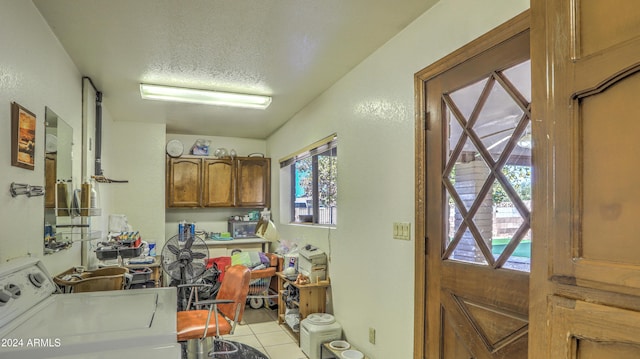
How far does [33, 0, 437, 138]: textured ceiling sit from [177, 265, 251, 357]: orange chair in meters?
1.67

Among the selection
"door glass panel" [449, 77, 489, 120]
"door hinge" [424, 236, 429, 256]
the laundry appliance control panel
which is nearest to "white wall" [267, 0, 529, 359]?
"door hinge" [424, 236, 429, 256]

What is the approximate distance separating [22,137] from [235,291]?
1.68 metres

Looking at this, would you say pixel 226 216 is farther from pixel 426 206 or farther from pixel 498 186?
pixel 498 186

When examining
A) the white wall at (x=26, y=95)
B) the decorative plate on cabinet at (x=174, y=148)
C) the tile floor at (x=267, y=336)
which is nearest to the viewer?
the white wall at (x=26, y=95)

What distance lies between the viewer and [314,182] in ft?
15.4

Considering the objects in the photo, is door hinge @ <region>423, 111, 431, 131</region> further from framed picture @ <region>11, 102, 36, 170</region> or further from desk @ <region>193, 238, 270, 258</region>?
desk @ <region>193, 238, 270, 258</region>

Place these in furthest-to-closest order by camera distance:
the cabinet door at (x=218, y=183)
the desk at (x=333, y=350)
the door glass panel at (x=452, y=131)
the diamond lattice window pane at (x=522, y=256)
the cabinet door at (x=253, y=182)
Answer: the cabinet door at (x=253, y=182) < the cabinet door at (x=218, y=183) < the desk at (x=333, y=350) < the door glass panel at (x=452, y=131) < the diamond lattice window pane at (x=522, y=256)

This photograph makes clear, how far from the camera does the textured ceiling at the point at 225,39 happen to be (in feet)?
7.32

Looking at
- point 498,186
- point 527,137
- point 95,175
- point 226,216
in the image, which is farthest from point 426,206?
point 226,216

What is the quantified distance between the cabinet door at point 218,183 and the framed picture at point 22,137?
373 centimetres

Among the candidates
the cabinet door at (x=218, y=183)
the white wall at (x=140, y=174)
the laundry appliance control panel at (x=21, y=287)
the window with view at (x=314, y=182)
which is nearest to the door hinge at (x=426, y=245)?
the window with view at (x=314, y=182)

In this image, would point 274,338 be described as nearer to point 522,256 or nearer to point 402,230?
point 402,230

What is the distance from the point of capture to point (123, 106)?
14.5ft

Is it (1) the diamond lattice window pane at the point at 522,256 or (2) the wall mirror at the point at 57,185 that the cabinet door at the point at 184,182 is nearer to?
(2) the wall mirror at the point at 57,185
